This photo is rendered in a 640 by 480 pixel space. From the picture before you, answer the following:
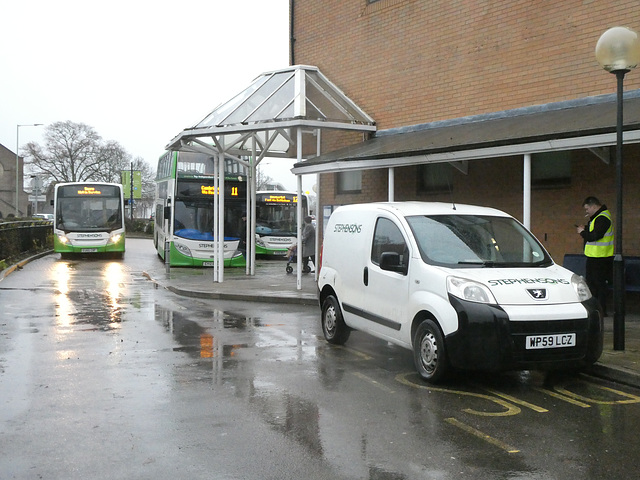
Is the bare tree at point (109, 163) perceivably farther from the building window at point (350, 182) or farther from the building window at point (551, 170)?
the building window at point (551, 170)

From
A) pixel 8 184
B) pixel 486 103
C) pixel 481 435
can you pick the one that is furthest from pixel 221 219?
pixel 8 184

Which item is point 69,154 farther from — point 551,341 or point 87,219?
point 551,341

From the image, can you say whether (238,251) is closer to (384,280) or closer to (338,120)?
(338,120)

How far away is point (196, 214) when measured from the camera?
24703 mm

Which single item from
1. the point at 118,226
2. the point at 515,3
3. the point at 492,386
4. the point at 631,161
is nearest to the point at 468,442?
the point at 492,386

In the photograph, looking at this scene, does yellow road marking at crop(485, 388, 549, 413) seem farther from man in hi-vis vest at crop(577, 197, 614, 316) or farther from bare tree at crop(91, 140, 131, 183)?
bare tree at crop(91, 140, 131, 183)

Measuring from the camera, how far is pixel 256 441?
5332mm

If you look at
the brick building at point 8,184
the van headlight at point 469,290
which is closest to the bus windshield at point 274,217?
the van headlight at point 469,290

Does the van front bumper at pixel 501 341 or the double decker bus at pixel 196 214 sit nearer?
the van front bumper at pixel 501 341

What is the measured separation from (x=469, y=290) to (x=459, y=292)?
10cm

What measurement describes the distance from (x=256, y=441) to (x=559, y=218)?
8796 mm

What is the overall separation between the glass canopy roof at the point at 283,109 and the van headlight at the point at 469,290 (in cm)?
899

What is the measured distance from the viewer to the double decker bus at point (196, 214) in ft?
79.9

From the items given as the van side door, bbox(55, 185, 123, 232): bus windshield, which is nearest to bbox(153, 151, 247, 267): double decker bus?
bbox(55, 185, 123, 232): bus windshield
